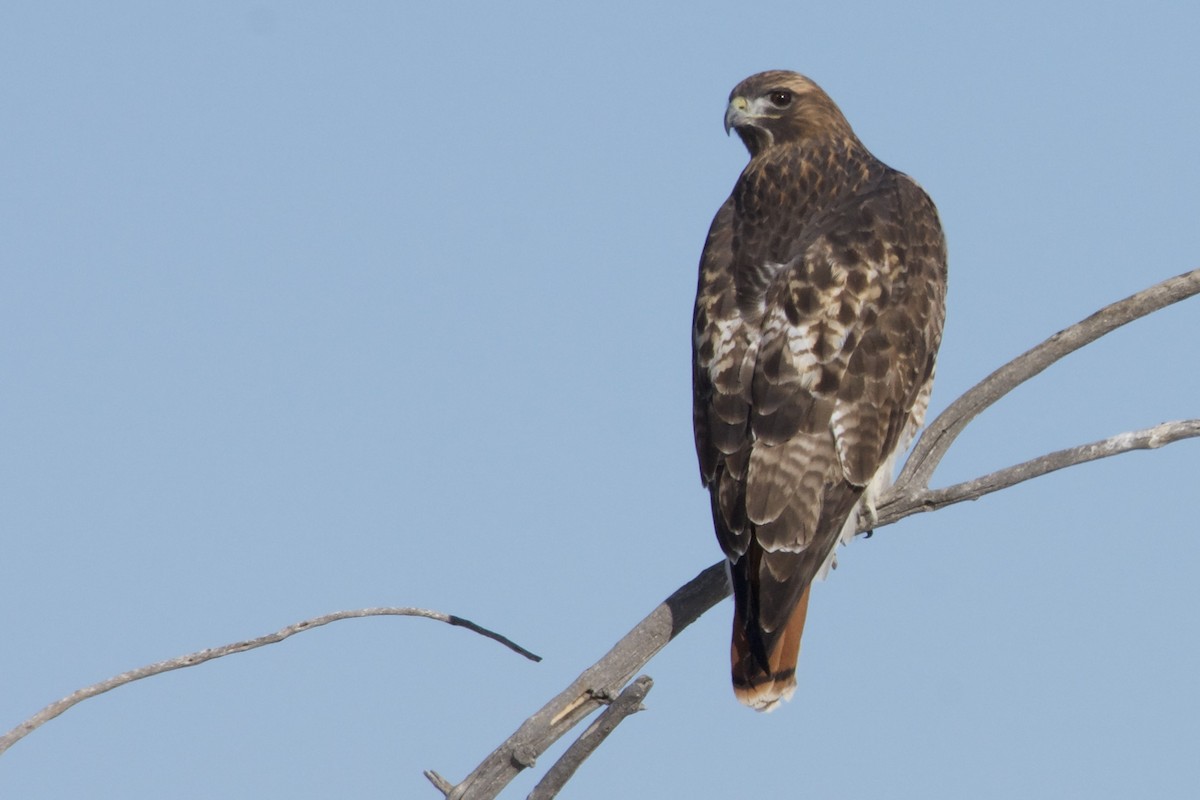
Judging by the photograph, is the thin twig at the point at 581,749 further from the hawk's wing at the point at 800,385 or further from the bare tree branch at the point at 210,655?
the hawk's wing at the point at 800,385

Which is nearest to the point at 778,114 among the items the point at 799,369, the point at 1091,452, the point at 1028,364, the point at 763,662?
the point at 799,369

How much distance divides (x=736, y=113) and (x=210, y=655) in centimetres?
426

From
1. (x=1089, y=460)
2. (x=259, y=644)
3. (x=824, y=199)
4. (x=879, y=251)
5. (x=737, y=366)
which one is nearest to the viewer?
(x=259, y=644)

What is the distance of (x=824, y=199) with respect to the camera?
6.50 meters

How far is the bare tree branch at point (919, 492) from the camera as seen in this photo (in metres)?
3.68

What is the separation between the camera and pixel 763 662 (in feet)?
16.7

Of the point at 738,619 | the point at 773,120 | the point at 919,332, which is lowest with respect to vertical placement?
the point at 738,619

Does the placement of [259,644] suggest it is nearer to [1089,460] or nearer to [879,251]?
[1089,460]

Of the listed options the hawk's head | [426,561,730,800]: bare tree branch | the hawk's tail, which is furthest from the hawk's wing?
the hawk's head

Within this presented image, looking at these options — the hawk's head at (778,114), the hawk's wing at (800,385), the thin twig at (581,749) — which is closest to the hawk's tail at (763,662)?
the hawk's wing at (800,385)

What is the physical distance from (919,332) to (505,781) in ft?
9.56

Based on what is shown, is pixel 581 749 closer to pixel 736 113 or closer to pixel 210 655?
pixel 210 655

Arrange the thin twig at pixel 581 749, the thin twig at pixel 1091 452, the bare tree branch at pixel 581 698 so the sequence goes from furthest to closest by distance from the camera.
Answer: the thin twig at pixel 1091 452 → the bare tree branch at pixel 581 698 → the thin twig at pixel 581 749

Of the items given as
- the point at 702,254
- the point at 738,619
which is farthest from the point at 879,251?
the point at 738,619
